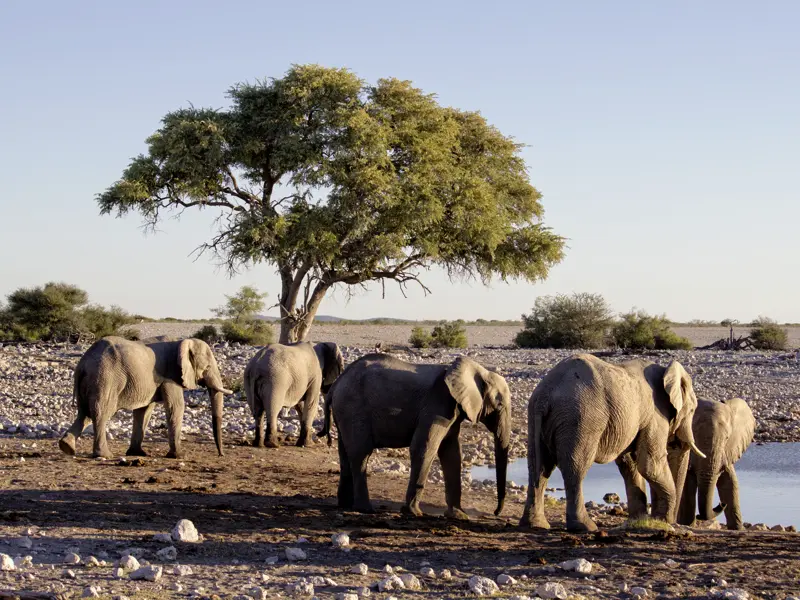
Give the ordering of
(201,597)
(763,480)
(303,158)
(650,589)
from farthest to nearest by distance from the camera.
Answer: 1. (303,158)
2. (763,480)
3. (650,589)
4. (201,597)

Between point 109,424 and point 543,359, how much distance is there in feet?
60.7

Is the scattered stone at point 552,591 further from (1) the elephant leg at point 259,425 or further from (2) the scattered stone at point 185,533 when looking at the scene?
(1) the elephant leg at point 259,425

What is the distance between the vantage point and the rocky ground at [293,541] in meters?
7.66

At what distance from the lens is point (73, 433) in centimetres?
1443

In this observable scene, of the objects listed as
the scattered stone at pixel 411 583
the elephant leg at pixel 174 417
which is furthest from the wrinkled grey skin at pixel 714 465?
the elephant leg at pixel 174 417

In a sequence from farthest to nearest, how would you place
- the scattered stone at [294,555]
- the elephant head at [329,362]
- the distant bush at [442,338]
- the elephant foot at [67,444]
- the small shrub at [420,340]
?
the distant bush at [442,338] → the small shrub at [420,340] → the elephant head at [329,362] → the elephant foot at [67,444] → the scattered stone at [294,555]

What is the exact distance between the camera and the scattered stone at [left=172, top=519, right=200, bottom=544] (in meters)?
8.98

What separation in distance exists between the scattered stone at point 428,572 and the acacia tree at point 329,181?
74.0 ft

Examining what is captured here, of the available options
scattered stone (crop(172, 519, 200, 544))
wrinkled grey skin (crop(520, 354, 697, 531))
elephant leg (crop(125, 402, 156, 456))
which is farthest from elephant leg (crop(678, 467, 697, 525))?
elephant leg (crop(125, 402, 156, 456))

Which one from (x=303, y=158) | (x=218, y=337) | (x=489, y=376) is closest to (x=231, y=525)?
(x=489, y=376)

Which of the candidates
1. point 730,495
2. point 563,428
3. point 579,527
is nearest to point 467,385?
point 563,428

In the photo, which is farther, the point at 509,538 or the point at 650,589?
the point at 509,538

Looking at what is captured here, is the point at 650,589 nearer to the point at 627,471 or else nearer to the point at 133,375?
the point at 627,471

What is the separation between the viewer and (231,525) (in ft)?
32.8
